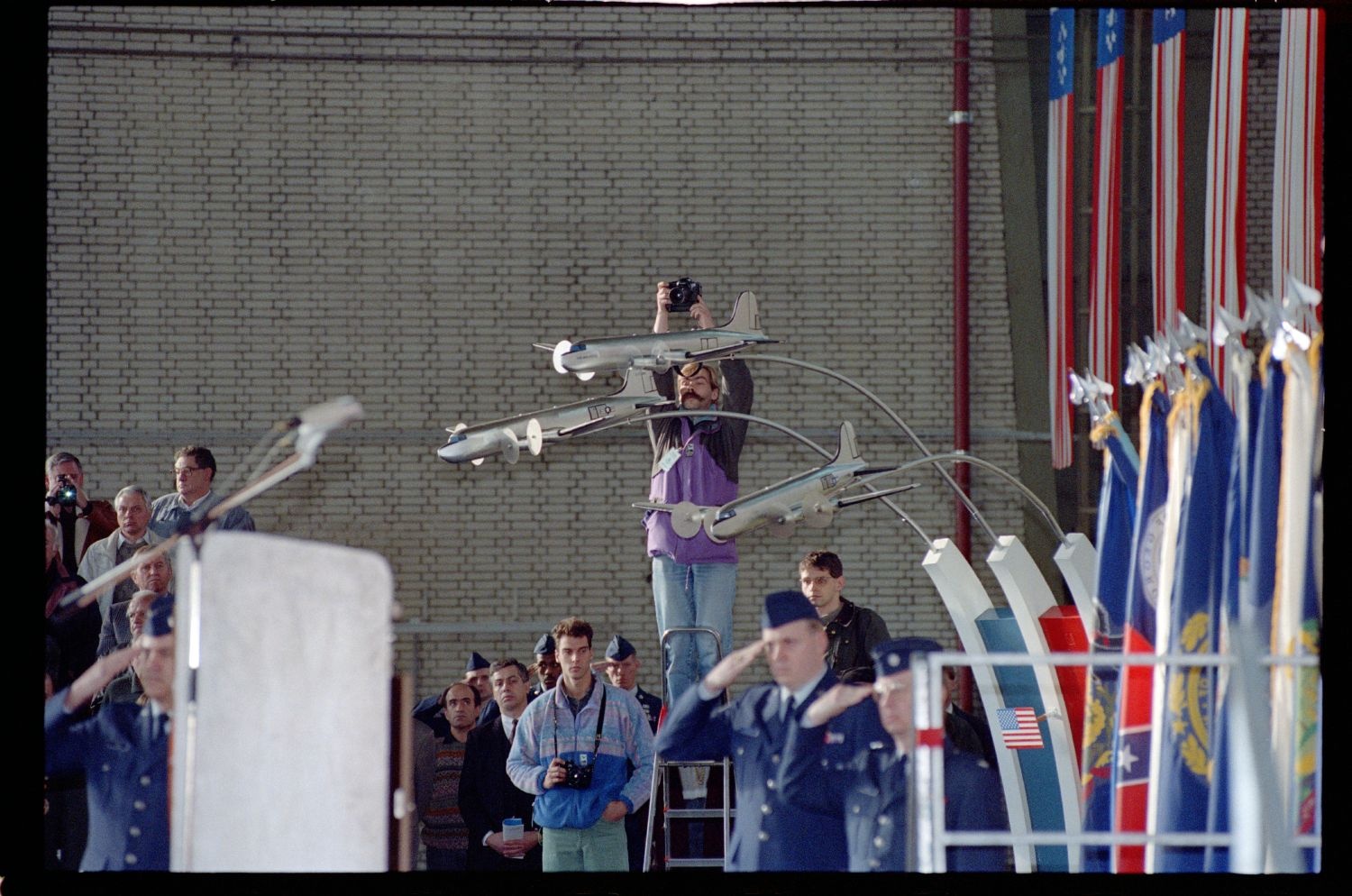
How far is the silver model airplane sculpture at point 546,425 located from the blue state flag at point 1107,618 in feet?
5.40

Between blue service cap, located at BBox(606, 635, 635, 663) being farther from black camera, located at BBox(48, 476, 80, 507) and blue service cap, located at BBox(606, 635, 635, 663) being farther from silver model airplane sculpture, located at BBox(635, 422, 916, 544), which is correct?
black camera, located at BBox(48, 476, 80, 507)

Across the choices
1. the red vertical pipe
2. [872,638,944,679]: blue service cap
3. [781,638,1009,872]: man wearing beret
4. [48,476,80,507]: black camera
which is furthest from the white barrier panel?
the red vertical pipe

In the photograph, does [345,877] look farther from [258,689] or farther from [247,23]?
[247,23]

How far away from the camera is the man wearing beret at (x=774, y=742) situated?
15.0 feet

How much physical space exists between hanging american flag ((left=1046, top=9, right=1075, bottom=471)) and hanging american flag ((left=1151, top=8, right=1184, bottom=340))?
95 centimetres

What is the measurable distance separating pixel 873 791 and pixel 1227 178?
3.62 meters

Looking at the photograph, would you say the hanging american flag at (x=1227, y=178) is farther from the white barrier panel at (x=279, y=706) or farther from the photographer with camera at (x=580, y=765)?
the white barrier panel at (x=279, y=706)

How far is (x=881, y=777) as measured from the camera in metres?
4.48

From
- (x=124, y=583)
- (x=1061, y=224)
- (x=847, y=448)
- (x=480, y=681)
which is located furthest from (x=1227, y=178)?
(x=124, y=583)

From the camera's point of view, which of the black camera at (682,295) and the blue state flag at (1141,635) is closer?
the blue state flag at (1141,635)

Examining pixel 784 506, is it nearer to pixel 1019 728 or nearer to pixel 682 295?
pixel 682 295

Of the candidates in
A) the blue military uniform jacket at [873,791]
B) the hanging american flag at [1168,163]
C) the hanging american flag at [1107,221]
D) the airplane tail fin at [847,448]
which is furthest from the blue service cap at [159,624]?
the hanging american flag at [1107,221]

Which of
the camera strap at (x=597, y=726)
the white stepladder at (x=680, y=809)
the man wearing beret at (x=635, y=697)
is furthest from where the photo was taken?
the man wearing beret at (x=635, y=697)

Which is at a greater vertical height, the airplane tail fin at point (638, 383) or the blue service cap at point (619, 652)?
the airplane tail fin at point (638, 383)
